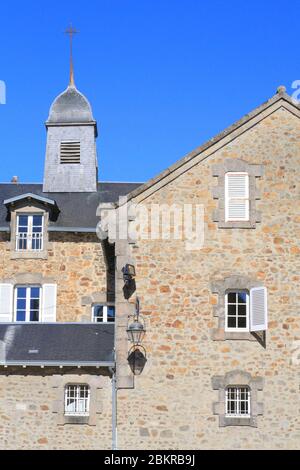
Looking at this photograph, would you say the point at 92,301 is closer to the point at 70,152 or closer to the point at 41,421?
the point at 41,421

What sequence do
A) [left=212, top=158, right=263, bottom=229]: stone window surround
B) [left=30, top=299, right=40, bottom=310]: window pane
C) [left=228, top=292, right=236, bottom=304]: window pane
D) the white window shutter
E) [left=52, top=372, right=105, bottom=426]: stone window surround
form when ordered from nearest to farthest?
[left=52, top=372, right=105, bottom=426]: stone window surround < [left=228, top=292, right=236, bottom=304]: window pane < [left=212, top=158, right=263, bottom=229]: stone window surround < the white window shutter < [left=30, top=299, right=40, bottom=310]: window pane

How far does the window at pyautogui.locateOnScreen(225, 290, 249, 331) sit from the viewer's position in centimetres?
1911

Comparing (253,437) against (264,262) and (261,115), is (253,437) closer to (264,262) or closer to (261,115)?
(264,262)

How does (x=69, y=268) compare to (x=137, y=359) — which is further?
(x=69, y=268)

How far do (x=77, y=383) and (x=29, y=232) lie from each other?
5.87 metres

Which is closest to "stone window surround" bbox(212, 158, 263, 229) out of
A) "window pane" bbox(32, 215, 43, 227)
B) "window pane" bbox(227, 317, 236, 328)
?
"window pane" bbox(227, 317, 236, 328)

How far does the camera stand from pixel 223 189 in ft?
64.0

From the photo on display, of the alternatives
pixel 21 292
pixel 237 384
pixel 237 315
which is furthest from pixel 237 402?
pixel 21 292

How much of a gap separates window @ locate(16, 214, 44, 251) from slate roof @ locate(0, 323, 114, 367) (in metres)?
2.98

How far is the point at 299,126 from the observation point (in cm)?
1983

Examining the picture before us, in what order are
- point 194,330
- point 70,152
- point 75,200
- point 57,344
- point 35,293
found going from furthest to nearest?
point 70,152 < point 75,200 < point 35,293 < point 57,344 < point 194,330

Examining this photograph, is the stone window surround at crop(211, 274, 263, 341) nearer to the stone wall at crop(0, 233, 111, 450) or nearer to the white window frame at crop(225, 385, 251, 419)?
the white window frame at crop(225, 385, 251, 419)

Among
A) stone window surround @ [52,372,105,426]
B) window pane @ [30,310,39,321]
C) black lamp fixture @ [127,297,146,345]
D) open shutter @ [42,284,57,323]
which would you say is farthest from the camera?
window pane @ [30,310,39,321]

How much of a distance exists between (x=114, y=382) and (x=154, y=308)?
1932 millimetres
